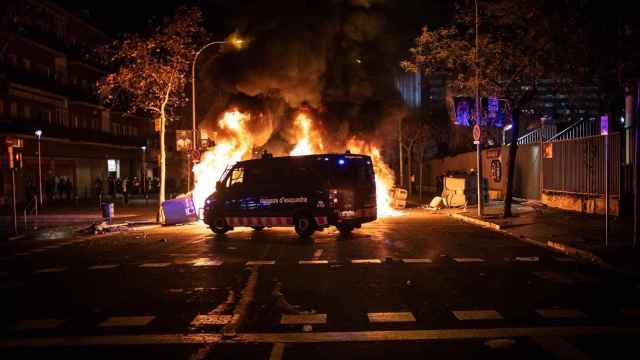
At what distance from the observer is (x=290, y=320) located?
23.2 feet

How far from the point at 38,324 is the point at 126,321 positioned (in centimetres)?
105

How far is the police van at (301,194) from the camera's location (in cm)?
1580

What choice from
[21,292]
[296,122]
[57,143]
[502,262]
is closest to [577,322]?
[502,262]

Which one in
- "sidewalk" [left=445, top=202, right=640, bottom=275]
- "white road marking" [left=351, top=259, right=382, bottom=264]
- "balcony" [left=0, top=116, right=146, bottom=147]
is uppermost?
"balcony" [left=0, top=116, right=146, bottom=147]

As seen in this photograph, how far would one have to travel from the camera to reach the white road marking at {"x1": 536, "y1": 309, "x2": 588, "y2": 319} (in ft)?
23.1

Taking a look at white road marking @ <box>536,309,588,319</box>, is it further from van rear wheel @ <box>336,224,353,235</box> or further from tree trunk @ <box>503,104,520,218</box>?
tree trunk @ <box>503,104,520,218</box>

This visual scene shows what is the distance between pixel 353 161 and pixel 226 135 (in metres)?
14.3

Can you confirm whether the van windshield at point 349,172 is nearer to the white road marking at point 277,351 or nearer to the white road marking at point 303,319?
Answer: the white road marking at point 303,319

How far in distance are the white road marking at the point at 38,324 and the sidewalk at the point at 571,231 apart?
8852 mm

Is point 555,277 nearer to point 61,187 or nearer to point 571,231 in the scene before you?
point 571,231

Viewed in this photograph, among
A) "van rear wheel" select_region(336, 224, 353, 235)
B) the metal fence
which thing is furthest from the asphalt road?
the metal fence

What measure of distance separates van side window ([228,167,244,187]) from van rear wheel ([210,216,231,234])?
1.10 meters

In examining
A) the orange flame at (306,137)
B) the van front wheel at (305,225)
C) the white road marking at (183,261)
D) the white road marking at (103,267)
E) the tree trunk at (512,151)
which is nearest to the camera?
the white road marking at (103,267)

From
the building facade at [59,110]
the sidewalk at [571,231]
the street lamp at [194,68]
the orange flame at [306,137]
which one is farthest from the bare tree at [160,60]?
the sidewalk at [571,231]
